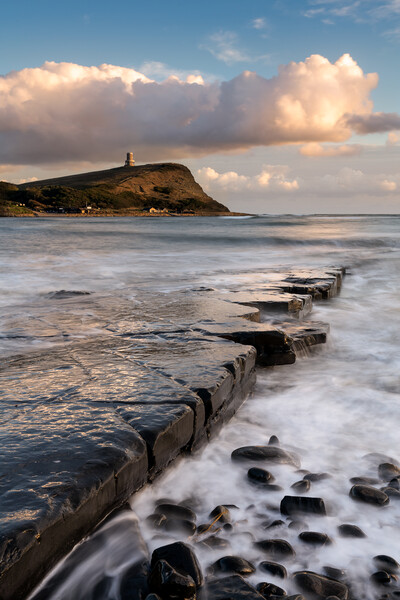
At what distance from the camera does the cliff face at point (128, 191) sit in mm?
106919

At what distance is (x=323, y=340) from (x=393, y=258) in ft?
39.0

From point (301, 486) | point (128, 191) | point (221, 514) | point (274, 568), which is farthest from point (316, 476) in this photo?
point (128, 191)

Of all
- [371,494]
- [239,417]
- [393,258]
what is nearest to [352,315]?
[239,417]

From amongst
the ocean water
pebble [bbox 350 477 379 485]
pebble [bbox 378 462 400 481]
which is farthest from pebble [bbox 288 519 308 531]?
pebble [bbox 378 462 400 481]

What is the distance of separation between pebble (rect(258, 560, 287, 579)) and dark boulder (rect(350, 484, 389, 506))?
0.61 meters

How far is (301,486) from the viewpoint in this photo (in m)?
2.14

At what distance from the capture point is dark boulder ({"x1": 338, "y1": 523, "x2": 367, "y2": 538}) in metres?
1.83

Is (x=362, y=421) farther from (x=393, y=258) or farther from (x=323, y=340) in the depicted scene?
(x=393, y=258)

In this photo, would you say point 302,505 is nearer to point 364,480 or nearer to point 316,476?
point 316,476

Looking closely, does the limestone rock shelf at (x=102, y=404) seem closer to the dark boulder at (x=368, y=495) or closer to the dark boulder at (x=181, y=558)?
the dark boulder at (x=181, y=558)

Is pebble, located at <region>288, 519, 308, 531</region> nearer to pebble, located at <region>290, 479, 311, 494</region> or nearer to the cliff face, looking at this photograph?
pebble, located at <region>290, 479, 311, 494</region>

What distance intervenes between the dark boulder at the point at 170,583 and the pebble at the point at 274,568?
0.97ft

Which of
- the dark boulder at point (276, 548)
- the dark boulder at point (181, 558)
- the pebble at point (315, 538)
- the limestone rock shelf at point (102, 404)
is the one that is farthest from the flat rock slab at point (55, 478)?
the pebble at point (315, 538)

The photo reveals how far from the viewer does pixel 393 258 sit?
49.8 feet
